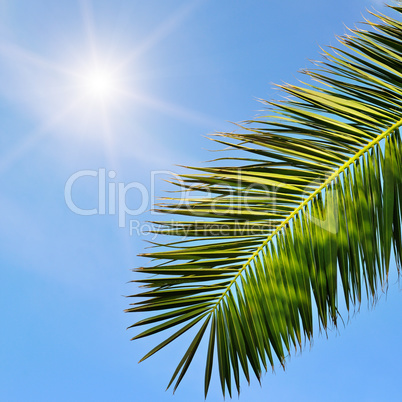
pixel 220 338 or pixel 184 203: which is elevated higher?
pixel 184 203

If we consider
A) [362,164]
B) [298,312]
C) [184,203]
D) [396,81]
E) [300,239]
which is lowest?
[298,312]

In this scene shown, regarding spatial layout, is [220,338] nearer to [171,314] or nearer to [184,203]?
[171,314]

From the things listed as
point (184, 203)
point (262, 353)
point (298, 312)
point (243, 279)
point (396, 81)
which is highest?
point (396, 81)

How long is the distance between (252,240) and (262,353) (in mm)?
537

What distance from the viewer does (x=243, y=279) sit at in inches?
91.9

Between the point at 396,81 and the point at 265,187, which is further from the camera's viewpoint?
the point at 396,81

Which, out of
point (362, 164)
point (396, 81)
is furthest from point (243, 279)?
point (396, 81)

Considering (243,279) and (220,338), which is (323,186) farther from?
(220,338)

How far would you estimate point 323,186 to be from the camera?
2.37 m

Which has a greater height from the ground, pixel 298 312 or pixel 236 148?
pixel 236 148

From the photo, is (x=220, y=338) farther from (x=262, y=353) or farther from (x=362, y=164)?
(x=362, y=164)

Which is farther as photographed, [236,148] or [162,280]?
[236,148]

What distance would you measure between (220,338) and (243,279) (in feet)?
1.01

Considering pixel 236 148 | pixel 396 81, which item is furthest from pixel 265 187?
pixel 396 81
